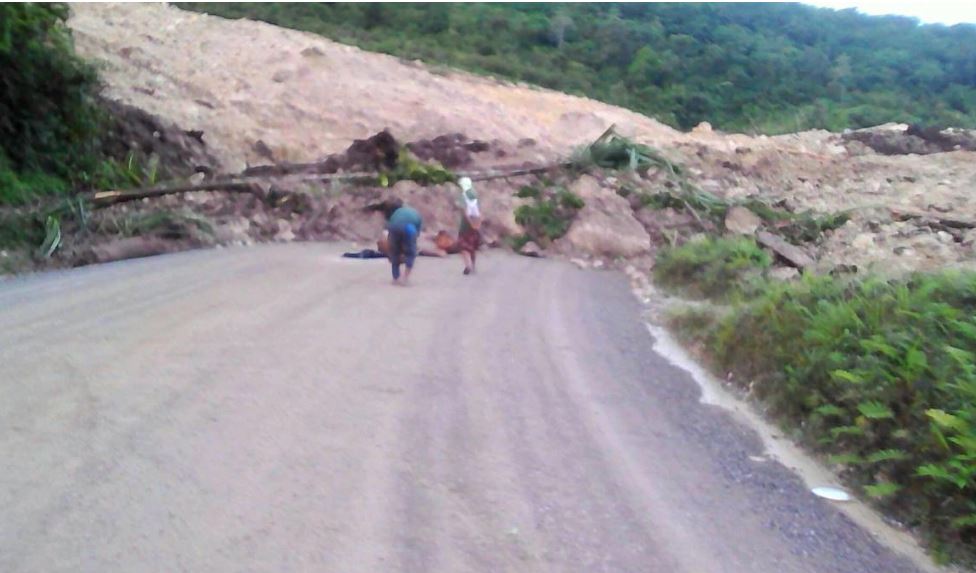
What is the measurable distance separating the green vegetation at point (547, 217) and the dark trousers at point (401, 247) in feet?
21.4

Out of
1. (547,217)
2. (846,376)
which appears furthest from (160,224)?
(846,376)

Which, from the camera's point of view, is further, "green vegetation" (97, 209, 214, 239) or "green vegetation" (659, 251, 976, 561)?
"green vegetation" (97, 209, 214, 239)

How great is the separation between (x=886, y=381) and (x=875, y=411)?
0.35 meters

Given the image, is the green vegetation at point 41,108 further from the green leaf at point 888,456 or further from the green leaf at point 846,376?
the green leaf at point 888,456

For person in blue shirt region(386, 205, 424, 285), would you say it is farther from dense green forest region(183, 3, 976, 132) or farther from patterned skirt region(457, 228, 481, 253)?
dense green forest region(183, 3, 976, 132)

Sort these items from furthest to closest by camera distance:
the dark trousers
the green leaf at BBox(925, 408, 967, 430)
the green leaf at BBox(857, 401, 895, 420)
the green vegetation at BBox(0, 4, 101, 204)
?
1. the green vegetation at BBox(0, 4, 101, 204)
2. the dark trousers
3. the green leaf at BBox(857, 401, 895, 420)
4. the green leaf at BBox(925, 408, 967, 430)

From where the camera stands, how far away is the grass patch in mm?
7113

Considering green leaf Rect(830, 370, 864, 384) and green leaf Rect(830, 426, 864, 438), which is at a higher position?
green leaf Rect(830, 370, 864, 384)

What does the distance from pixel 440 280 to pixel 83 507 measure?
10.2 meters

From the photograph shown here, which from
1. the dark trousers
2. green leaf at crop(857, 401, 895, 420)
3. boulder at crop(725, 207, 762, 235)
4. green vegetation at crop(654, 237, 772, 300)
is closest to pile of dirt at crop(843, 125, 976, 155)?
boulder at crop(725, 207, 762, 235)

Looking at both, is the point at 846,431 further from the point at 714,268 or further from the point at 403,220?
the point at 403,220

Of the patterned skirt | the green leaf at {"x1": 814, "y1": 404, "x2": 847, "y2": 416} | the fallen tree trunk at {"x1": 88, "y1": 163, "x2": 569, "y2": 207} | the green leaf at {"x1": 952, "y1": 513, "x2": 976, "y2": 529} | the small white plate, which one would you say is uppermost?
the green leaf at {"x1": 952, "y1": 513, "x2": 976, "y2": 529}

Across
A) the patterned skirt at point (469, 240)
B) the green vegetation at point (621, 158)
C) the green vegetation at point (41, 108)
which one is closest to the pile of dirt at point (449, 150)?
the green vegetation at point (621, 158)

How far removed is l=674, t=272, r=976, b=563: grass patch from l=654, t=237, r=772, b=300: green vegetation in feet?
9.98
